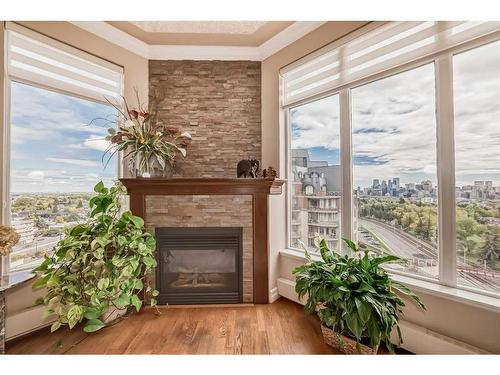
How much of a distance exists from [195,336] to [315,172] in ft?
5.84

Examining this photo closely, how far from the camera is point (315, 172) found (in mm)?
2424

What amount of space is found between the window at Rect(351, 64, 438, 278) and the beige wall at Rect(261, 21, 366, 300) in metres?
0.71

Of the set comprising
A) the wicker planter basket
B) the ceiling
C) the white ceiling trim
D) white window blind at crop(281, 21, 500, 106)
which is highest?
the ceiling

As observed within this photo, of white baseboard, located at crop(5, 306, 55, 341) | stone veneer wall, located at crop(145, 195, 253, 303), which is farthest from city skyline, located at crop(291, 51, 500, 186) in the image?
white baseboard, located at crop(5, 306, 55, 341)

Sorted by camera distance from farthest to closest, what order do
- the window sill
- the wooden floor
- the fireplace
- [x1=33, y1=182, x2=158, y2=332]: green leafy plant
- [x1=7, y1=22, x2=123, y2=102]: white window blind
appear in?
1. the fireplace
2. [x1=7, y1=22, x2=123, y2=102]: white window blind
3. [x1=33, y1=182, x2=158, y2=332]: green leafy plant
4. the wooden floor
5. the window sill

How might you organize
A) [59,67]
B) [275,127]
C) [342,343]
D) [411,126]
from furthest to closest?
1. [275,127]
2. [59,67]
3. [411,126]
4. [342,343]

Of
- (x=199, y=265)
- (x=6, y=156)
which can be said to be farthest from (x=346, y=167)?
(x=6, y=156)

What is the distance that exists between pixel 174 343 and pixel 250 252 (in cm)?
99

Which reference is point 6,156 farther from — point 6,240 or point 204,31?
point 204,31

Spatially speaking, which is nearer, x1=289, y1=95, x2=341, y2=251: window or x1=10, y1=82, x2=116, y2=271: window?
x1=10, y1=82, x2=116, y2=271: window

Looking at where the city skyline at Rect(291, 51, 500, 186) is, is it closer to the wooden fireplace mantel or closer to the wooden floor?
the wooden fireplace mantel

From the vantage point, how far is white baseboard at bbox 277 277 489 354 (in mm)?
1426

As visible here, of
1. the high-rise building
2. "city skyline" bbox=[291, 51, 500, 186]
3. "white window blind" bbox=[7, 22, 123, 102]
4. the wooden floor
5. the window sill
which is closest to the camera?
the window sill
